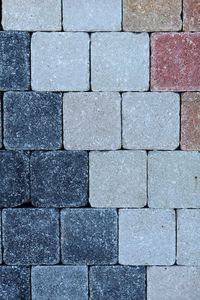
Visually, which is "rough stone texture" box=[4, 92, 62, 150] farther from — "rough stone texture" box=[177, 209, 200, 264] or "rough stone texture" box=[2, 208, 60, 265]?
"rough stone texture" box=[177, 209, 200, 264]

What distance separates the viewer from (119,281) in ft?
4.46

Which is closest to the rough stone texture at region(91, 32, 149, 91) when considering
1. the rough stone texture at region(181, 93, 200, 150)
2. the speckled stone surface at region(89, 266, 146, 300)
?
the rough stone texture at region(181, 93, 200, 150)

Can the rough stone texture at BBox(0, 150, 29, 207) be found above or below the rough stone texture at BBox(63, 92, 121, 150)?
below

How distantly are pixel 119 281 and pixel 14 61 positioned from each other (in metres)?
0.63

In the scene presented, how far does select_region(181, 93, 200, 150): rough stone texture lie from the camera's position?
1.31 m

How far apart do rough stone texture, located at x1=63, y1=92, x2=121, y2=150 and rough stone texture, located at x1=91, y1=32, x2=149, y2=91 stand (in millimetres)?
33

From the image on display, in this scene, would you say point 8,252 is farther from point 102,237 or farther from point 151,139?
point 151,139

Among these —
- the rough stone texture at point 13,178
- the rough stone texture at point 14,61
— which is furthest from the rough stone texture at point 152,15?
the rough stone texture at point 13,178

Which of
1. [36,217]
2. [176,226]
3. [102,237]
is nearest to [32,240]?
[36,217]

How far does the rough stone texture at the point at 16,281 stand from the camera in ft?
4.48

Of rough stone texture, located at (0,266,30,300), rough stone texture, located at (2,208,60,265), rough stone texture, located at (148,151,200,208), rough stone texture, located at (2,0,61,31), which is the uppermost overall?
rough stone texture, located at (2,0,61,31)

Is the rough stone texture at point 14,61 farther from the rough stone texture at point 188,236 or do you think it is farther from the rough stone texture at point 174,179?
the rough stone texture at point 188,236

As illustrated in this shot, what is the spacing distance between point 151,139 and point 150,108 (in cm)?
8

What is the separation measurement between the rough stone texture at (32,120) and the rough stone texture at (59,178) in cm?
3
